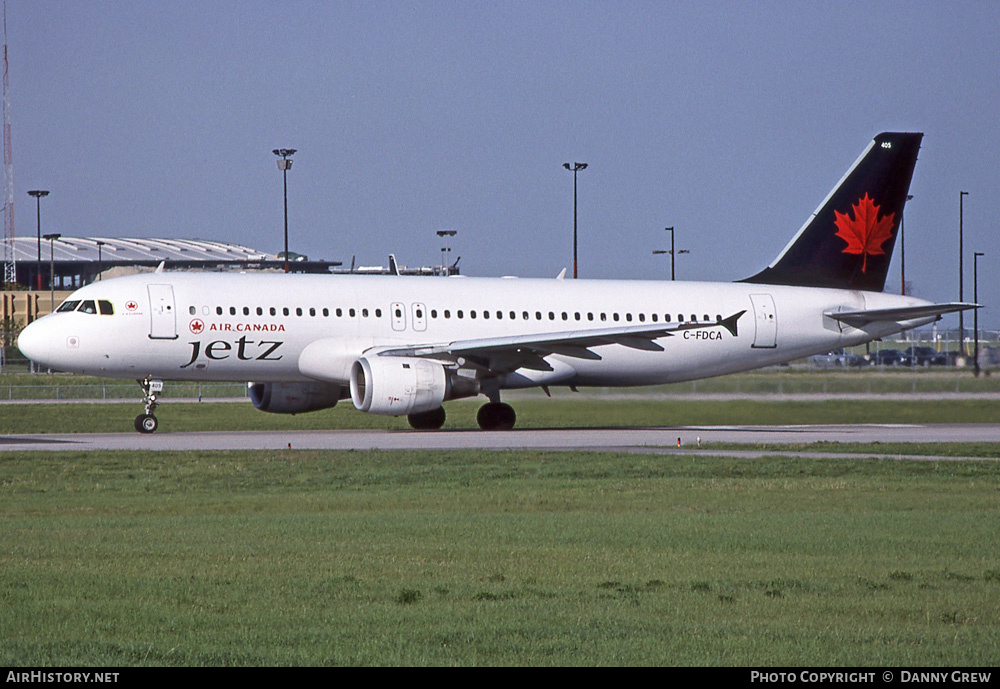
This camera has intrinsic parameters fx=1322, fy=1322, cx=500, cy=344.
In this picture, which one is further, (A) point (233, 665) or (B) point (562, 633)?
(B) point (562, 633)

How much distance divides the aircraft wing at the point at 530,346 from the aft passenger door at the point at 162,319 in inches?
195

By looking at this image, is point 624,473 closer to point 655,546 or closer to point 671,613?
point 655,546

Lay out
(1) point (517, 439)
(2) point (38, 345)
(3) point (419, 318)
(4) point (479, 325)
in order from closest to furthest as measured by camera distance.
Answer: (1) point (517, 439) < (2) point (38, 345) < (3) point (419, 318) < (4) point (479, 325)

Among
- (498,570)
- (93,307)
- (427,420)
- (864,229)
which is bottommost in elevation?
(427,420)

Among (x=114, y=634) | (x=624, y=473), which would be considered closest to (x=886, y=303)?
(x=624, y=473)

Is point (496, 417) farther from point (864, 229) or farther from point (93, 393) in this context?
point (93, 393)

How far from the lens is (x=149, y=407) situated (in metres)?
31.8

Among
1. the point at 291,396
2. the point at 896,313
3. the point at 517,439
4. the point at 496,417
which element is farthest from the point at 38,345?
the point at 896,313

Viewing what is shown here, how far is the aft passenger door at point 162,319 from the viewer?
1228 inches

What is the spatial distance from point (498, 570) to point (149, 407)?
21.8 m

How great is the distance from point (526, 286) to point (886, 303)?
10.5m

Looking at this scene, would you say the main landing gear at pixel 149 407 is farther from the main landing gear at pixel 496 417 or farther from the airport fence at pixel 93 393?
the airport fence at pixel 93 393

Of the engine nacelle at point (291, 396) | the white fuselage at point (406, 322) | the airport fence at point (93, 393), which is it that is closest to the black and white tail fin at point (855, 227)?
the white fuselage at point (406, 322)

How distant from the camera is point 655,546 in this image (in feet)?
43.1
